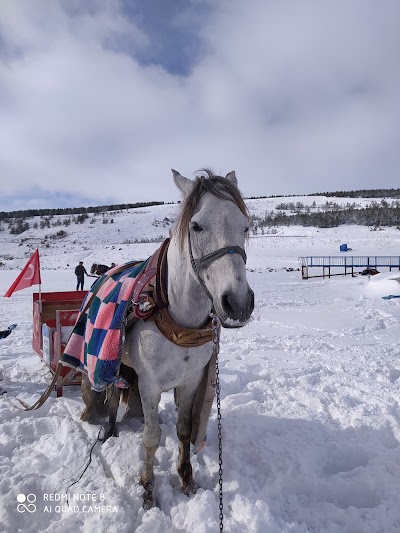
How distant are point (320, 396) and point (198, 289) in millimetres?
2785

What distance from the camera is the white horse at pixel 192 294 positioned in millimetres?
→ 1740

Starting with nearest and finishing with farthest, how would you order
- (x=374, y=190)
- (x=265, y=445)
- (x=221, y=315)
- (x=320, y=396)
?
(x=221, y=315) → (x=265, y=445) → (x=320, y=396) → (x=374, y=190)

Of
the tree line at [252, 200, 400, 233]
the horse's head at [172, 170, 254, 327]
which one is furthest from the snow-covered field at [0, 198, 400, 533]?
the tree line at [252, 200, 400, 233]

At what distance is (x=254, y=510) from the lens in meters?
2.26

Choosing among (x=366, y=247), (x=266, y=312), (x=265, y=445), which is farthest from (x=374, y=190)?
(x=265, y=445)

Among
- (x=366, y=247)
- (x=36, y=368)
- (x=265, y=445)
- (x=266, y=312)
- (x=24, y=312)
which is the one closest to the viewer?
(x=265, y=445)

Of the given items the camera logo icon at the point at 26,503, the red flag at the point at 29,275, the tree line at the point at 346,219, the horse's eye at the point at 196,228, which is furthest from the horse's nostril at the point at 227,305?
the tree line at the point at 346,219

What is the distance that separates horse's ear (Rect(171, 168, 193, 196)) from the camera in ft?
7.35

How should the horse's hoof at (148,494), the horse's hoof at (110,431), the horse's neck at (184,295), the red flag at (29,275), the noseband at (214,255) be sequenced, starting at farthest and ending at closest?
the red flag at (29,275) → the horse's hoof at (110,431) → the horse's hoof at (148,494) → the horse's neck at (184,295) → the noseband at (214,255)

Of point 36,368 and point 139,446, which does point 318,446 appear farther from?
point 36,368

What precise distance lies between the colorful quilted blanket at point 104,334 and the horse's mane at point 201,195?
0.73 meters

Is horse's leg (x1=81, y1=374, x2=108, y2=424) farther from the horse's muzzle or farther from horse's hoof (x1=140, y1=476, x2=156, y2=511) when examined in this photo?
the horse's muzzle

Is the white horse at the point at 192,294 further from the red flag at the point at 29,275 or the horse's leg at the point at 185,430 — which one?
the red flag at the point at 29,275

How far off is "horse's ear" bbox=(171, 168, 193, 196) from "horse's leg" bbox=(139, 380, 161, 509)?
1.42 m
